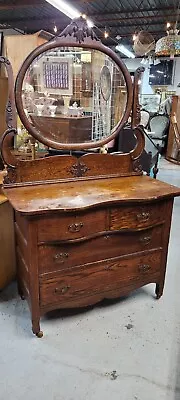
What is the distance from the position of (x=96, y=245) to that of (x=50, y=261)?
0.90 feet

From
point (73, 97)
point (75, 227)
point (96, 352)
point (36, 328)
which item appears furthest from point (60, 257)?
point (73, 97)

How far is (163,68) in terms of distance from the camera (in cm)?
1155

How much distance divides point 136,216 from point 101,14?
7.95 m

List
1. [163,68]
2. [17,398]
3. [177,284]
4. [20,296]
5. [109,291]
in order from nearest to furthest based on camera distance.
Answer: [17,398], [109,291], [20,296], [177,284], [163,68]

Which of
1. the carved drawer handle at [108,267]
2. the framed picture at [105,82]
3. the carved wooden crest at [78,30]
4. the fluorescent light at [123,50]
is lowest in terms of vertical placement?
the carved drawer handle at [108,267]

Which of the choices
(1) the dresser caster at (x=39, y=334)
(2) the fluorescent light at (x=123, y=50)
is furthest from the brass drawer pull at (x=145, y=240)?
(2) the fluorescent light at (x=123, y=50)

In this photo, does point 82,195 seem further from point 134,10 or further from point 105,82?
point 134,10

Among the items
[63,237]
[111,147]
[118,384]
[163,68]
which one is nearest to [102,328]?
[118,384]

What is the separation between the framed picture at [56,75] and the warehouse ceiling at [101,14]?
520 centimetres

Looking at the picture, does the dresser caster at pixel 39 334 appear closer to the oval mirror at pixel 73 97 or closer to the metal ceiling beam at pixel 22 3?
the oval mirror at pixel 73 97

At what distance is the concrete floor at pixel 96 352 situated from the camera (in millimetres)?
1516

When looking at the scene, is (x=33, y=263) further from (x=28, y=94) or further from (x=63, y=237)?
(x=28, y=94)

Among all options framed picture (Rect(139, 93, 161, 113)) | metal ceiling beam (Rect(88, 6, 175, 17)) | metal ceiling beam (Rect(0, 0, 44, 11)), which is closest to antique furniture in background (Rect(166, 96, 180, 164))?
metal ceiling beam (Rect(88, 6, 175, 17))

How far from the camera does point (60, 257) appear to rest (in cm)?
172
